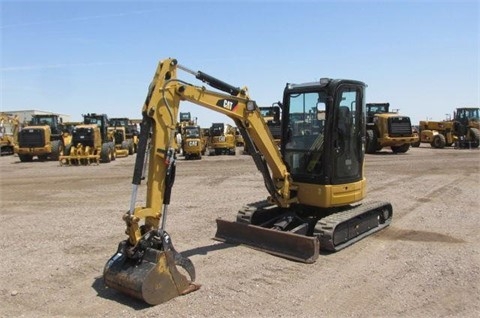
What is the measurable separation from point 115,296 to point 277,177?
334cm

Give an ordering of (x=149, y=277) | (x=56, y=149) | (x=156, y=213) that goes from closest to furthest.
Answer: (x=149, y=277), (x=156, y=213), (x=56, y=149)

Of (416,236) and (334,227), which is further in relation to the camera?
(416,236)

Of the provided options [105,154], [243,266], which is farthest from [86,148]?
[243,266]

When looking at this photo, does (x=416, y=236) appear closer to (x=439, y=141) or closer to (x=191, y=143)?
(x=191, y=143)

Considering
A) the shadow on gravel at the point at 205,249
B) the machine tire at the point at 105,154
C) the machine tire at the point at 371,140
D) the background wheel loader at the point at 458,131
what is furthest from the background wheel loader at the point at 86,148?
the background wheel loader at the point at 458,131

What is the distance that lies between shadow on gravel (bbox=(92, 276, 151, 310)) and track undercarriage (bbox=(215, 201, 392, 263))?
96.8 inches

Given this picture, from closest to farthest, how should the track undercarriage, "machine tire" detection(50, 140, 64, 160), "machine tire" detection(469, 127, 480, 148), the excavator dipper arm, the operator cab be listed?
the excavator dipper arm → the track undercarriage → the operator cab → "machine tire" detection(50, 140, 64, 160) → "machine tire" detection(469, 127, 480, 148)

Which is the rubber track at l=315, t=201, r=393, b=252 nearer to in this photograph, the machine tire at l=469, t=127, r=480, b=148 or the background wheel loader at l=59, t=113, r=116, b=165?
the background wheel loader at l=59, t=113, r=116, b=165

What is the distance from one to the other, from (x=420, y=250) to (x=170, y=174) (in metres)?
4.23

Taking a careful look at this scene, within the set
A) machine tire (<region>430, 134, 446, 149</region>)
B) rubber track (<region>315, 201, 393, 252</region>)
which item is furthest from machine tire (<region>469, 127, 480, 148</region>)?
rubber track (<region>315, 201, 393, 252</region>)

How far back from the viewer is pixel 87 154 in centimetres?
2491

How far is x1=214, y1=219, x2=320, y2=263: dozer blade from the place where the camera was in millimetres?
6789

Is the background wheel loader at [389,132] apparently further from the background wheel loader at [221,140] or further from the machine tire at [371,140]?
the background wheel loader at [221,140]

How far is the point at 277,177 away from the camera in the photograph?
777 centimetres
